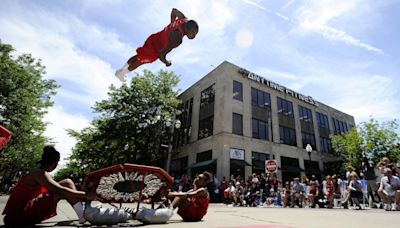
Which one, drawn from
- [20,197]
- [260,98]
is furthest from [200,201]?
[260,98]

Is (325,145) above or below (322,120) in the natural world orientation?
below

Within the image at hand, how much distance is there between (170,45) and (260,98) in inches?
873

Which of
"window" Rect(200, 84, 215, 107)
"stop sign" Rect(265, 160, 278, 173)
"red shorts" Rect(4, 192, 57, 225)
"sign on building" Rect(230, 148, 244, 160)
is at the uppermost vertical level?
"window" Rect(200, 84, 215, 107)

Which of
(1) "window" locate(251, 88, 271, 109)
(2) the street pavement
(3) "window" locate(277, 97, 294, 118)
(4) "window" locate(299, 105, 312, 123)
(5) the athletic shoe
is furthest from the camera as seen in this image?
(4) "window" locate(299, 105, 312, 123)

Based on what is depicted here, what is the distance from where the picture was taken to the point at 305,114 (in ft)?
100

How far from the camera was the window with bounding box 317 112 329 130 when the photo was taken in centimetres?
3214

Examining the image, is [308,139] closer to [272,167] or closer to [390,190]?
[272,167]

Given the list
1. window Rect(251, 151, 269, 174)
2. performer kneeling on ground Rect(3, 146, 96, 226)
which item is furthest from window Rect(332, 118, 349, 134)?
performer kneeling on ground Rect(3, 146, 96, 226)

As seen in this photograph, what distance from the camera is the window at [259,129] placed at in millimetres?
24594

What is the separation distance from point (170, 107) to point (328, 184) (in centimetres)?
1716

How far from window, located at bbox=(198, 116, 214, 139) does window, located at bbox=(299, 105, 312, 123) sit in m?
12.2

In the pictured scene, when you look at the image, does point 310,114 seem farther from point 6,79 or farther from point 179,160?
point 6,79

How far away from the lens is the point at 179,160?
28047 millimetres

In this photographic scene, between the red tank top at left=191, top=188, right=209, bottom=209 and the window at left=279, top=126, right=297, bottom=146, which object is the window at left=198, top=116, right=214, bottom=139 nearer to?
the window at left=279, top=126, right=297, bottom=146
